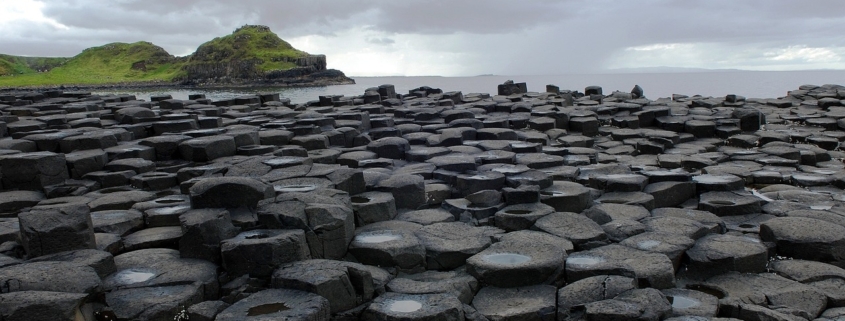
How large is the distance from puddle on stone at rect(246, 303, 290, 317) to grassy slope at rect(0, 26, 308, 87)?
7287 centimetres

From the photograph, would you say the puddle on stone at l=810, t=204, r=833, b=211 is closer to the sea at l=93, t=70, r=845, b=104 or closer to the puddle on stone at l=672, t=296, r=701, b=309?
the puddle on stone at l=672, t=296, r=701, b=309

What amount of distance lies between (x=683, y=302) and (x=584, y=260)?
74 cm

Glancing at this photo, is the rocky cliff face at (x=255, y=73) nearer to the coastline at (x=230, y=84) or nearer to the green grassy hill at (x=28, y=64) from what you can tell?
the coastline at (x=230, y=84)

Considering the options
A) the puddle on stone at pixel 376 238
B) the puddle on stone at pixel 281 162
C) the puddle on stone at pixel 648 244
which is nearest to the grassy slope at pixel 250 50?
the puddle on stone at pixel 281 162

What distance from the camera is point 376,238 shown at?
5121 millimetres

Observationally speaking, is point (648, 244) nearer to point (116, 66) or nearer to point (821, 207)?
point (821, 207)

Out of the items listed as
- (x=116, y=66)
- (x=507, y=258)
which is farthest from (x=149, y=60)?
(x=507, y=258)

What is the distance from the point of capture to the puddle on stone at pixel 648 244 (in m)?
5.02

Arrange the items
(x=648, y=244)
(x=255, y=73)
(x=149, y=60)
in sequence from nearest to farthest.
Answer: (x=648, y=244)
(x=255, y=73)
(x=149, y=60)

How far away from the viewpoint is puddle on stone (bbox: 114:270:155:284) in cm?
422

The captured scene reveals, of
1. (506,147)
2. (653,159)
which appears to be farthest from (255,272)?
(653,159)

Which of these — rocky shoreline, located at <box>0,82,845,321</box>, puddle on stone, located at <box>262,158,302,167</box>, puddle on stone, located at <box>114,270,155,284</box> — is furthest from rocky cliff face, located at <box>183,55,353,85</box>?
puddle on stone, located at <box>114,270,155,284</box>

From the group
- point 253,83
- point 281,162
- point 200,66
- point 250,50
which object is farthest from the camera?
point 250,50

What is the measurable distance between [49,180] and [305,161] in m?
2.73
